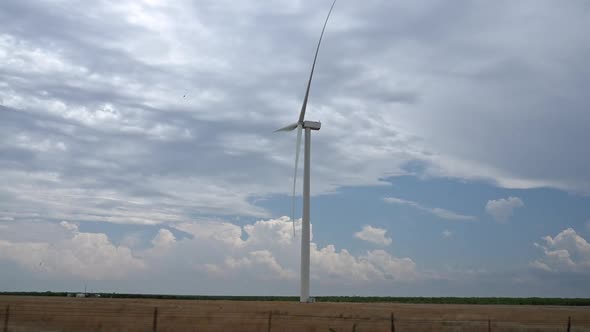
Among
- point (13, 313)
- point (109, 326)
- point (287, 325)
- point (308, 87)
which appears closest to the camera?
point (109, 326)

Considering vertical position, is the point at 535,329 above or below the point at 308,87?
below

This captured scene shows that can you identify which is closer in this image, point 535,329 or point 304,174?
point 535,329

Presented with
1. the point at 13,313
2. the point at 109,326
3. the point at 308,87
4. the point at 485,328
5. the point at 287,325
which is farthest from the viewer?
the point at 308,87

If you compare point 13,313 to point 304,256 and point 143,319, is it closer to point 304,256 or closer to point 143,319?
point 143,319

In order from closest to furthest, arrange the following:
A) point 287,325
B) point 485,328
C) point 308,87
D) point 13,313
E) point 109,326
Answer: point 109,326 → point 287,325 → point 485,328 → point 13,313 → point 308,87

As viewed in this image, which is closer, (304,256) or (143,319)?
(143,319)

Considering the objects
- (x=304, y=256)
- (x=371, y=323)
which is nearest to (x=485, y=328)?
(x=371, y=323)

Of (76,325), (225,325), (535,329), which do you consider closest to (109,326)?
Answer: (76,325)

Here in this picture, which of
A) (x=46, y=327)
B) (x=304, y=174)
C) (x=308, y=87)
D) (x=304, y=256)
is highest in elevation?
(x=308, y=87)

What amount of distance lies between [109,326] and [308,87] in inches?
2130

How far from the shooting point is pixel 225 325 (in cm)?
4112

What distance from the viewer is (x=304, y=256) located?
9050 centimetres

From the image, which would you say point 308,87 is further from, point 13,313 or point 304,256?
point 13,313

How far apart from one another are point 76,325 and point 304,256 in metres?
51.7
